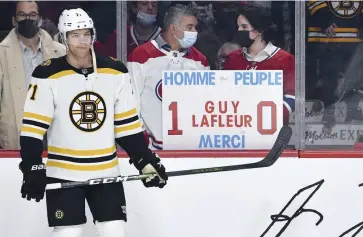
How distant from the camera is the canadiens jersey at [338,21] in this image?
17.2ft

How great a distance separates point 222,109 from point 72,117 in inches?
36.7

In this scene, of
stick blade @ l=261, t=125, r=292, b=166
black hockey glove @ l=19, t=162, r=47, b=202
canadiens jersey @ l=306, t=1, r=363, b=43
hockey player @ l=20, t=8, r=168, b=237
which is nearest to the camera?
black hockey glove @ l=19, t=162, r=47, b=202

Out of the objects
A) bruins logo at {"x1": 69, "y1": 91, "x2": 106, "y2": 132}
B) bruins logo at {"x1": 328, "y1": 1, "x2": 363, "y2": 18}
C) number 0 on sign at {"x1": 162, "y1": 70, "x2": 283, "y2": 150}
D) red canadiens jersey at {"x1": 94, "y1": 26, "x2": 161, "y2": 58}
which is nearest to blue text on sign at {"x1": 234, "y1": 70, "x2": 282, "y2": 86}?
number 0 on sign at {"x1": 162, "y1": 70, "x2": 283, "y2": 150}

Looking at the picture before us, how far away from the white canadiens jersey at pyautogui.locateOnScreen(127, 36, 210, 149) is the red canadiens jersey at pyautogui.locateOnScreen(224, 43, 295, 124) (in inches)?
5.4

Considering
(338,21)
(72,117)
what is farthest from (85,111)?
(338,21)

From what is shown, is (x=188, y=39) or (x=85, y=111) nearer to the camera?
(x=85, y=111)

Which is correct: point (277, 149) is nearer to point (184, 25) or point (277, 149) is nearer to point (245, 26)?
point (245, 26)

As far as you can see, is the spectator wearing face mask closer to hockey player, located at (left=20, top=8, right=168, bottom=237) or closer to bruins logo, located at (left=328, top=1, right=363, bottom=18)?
hockey player, located at (left=20, top=8, right=168, bottom=237)

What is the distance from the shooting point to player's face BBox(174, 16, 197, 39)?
529 centimetres

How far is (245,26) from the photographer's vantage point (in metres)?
5.28

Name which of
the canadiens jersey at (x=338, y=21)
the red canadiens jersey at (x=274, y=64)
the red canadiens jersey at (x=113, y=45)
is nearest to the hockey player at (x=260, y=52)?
the red canadiens jersey at (x=274, y=64)

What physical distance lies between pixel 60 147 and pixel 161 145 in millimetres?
791

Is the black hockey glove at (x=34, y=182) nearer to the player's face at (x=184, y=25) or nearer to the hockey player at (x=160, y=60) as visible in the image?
the hockey player at (x=160, y=60)

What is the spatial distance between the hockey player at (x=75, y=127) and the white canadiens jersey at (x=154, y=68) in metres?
0.63
